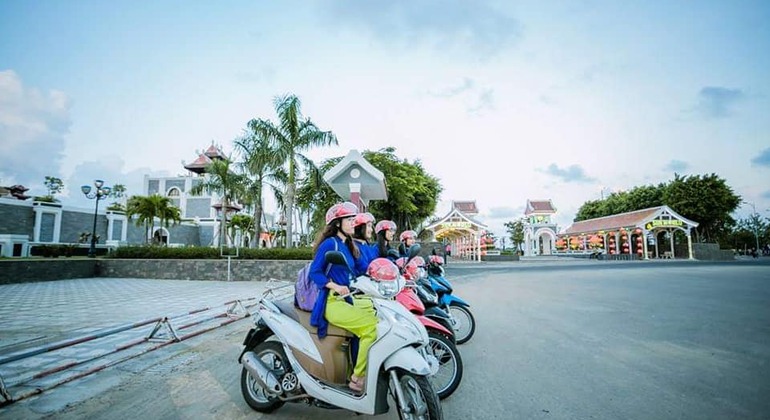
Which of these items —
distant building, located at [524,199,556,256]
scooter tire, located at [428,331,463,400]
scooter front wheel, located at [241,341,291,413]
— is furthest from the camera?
distant building, located at [524,199,556,256]

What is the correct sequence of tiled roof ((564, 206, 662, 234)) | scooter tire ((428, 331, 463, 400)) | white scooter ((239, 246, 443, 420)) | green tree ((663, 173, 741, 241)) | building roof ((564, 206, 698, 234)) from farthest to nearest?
green tree ((663, 173, 741, 241)), tiled roof ((564, 206, 662, 234)), building roof ((564, 206, 698, 234)), scooter tire ((428, 331, 463, 400)), white scooter ((239, 246, 443, 420))

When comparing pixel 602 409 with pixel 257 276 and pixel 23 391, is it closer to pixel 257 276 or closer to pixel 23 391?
pixel 23 391

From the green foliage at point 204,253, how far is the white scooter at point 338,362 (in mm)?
11613

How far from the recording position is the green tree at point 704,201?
39.5m

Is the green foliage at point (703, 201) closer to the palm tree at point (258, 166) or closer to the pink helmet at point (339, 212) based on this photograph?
the palm tree at point (258, 166)

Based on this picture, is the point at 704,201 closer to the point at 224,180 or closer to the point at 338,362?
the point at 224,180

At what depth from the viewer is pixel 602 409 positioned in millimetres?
2992

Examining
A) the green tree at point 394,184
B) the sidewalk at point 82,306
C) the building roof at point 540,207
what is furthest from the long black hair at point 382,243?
the building roof at point 540,207

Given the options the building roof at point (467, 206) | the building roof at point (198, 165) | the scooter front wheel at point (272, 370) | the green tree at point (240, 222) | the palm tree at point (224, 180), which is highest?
the building roof at point (198, 165)

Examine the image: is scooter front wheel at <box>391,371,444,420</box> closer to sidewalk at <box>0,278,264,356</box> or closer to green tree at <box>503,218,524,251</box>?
sidewalk at <box>0,278,264,356</box>

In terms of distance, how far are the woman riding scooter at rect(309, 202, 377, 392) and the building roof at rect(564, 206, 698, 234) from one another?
137ft

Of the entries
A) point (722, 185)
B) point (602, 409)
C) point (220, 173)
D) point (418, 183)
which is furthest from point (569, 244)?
point (602, 409)

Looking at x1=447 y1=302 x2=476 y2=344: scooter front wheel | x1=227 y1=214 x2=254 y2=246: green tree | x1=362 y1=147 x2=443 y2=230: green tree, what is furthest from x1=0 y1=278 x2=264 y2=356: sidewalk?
x1=227 y1=214 x2=254 y2=246: green tree

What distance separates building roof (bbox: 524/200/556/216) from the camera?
177 ft
